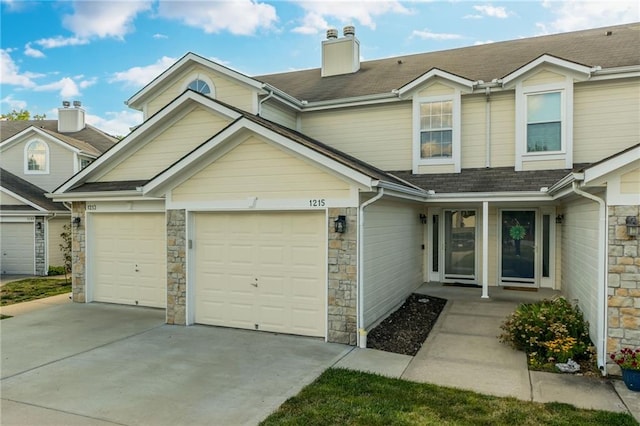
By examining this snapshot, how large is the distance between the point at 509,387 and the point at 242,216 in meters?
5.63

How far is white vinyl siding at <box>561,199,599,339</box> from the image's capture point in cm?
674

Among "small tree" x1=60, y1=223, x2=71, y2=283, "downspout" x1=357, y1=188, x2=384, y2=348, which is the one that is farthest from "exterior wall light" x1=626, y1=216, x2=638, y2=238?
"small tree" x1=60, y1=223, x2=71, y2=283

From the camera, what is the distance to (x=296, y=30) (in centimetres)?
1474

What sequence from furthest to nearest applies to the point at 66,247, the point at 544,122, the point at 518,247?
the point at 66,247 < the point at 518,247 < the point at 544,122

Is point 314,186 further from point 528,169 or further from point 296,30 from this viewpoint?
point 296,30

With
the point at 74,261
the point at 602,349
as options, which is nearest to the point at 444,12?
the point at 602,349

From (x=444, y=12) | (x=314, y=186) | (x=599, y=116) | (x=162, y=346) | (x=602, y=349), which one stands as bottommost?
(x=162, y=346)

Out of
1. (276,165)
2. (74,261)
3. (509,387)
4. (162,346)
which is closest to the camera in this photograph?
(509,387)

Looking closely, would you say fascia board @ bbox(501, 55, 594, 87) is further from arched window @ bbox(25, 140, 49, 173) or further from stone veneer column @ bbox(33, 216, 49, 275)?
arched window @ bbox(25, 140, 49, 173)

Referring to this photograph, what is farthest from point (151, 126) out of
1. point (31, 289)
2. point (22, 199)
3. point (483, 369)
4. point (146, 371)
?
point (22, 199)

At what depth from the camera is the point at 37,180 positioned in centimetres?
2011

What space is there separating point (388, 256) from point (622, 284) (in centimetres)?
437

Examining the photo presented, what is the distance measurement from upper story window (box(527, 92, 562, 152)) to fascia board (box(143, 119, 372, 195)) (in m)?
6.25

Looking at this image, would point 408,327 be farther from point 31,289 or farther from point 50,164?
point 50,164
